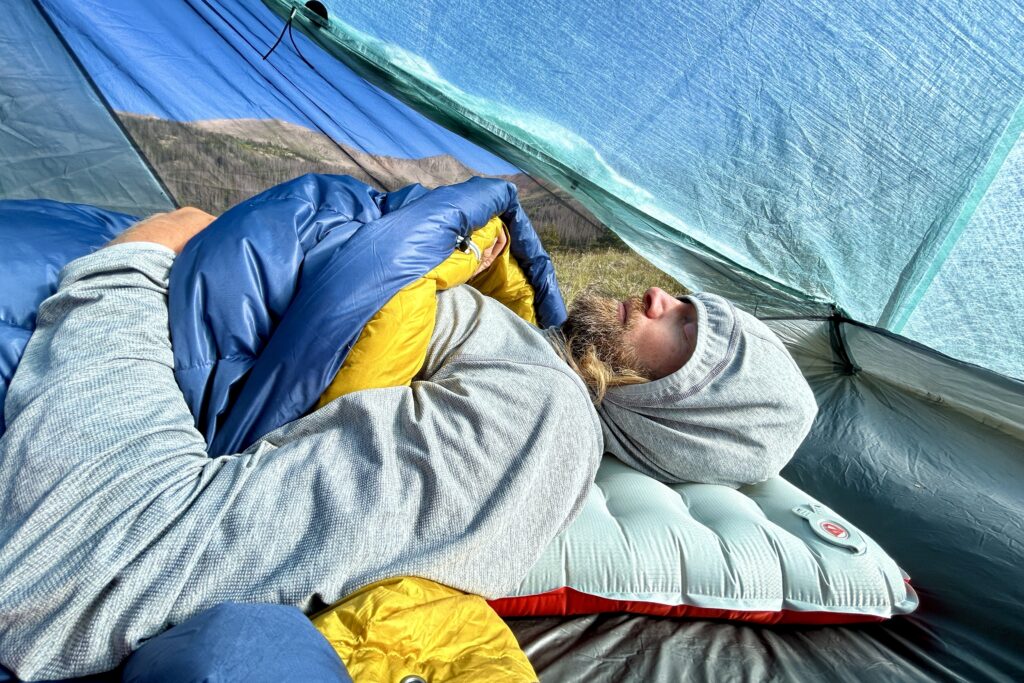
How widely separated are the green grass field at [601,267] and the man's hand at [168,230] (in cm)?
135

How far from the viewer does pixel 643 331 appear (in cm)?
132

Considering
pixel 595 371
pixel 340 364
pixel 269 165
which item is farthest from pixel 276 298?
pixel 269 165

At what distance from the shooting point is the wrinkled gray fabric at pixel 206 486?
0.72m

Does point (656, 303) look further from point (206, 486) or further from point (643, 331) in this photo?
point (206, 486)

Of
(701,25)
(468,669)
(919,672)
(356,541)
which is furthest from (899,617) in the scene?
(701,25)

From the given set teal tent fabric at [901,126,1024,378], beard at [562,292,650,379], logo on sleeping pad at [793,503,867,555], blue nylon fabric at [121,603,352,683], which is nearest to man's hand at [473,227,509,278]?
beard at [562,292,650,379]

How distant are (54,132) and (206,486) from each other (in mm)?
1571

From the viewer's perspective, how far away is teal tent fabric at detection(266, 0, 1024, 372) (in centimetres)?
188

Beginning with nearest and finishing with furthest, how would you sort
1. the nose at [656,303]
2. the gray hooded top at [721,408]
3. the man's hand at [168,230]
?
1. the man's hand at [168,230]
2. the gray hooded top at [721,408]
3. the nose at [656,303]

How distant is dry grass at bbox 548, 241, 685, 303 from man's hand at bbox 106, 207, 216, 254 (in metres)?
1.35

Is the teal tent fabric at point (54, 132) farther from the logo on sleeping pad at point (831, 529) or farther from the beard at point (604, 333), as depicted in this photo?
the logo on sleeping pad at point (831, 529)

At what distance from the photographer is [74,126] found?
6.37 feet

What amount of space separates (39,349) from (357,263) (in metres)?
0.43

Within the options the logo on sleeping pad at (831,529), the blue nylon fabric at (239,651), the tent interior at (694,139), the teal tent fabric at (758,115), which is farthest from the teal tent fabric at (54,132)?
the logo on sleeping pad at (831,529)
